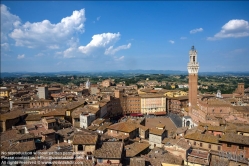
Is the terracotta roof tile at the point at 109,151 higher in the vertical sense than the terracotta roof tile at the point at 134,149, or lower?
higher

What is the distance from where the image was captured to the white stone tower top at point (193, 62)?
160ft

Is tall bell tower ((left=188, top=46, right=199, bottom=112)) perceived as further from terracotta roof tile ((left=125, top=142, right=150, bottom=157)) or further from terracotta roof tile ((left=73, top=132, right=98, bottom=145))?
terracotta roof tile ((left=73, top=132, right=98, bottom=145))

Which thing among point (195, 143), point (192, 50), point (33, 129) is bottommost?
point (195, 143)

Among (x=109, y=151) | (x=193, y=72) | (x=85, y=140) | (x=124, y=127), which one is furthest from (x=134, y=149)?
(x=193, y=72)

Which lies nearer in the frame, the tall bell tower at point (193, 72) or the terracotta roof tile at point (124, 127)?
the terracotta roof tile at point (124, 127)

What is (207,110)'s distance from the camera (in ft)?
134


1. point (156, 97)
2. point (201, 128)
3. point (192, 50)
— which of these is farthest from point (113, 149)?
point (156, 97)

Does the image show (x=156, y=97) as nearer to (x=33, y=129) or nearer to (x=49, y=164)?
(x=33, y=129)

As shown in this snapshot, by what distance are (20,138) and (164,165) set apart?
14.6m

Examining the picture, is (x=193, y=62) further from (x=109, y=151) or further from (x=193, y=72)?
(x=109, y=151)

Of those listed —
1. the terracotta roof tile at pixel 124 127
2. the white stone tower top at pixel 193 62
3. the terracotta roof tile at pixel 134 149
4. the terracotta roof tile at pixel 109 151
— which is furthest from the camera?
the white stone tower top at pixel 193 62

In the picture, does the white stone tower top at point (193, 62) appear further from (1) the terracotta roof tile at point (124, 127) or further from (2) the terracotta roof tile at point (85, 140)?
(2) the terracotta roof tile at point (85, 140)

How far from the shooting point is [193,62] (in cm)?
4912

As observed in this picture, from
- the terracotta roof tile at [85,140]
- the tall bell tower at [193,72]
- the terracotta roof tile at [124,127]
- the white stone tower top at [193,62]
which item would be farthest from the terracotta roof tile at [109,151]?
the white stone tower top at [193,62]
